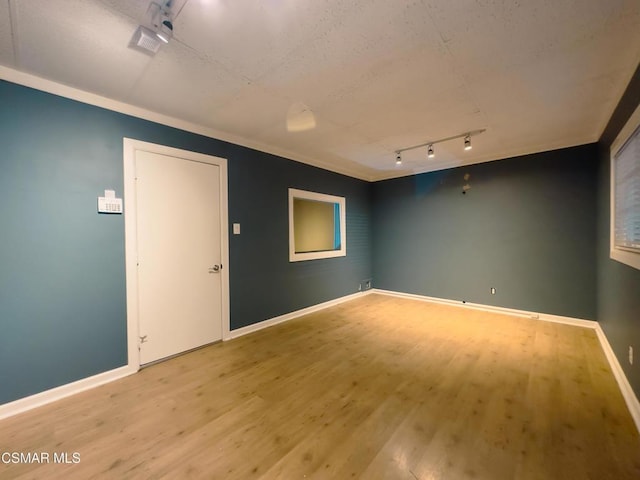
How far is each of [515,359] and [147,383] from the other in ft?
11.9

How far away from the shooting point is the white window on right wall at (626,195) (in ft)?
6.62

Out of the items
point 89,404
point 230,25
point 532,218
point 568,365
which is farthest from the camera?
point 532,218

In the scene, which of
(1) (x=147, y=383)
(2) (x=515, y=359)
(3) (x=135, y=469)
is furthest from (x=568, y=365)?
(1) (x=147, y=383)

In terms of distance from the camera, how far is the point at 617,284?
2441 mm

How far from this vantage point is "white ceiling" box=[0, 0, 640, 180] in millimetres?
1486

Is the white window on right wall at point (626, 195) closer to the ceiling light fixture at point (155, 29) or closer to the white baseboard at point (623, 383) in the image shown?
the white baseboard at point (623, 383)

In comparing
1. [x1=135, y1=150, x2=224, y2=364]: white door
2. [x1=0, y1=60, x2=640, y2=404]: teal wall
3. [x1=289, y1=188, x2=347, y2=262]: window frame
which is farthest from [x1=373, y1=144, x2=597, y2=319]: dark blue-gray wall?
[x1=135, y1=150, x2=224, y2=364]: white door

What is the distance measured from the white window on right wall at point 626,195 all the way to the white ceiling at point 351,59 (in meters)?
0.46

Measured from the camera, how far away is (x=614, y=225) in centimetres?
268

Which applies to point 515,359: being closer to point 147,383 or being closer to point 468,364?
point 468,364

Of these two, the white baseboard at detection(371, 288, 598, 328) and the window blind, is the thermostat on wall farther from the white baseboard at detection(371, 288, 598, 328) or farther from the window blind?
the white baseboard at detection(371, 288, 598, 328)

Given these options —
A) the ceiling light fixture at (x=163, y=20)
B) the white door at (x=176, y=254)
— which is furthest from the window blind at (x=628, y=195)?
the white door at (x=176, y=254)

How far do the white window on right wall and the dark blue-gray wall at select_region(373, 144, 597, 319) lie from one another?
112 centimetres

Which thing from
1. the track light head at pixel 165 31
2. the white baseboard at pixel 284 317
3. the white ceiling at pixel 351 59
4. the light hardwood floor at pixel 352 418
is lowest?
the light hardwood floor at pixel 352 418
